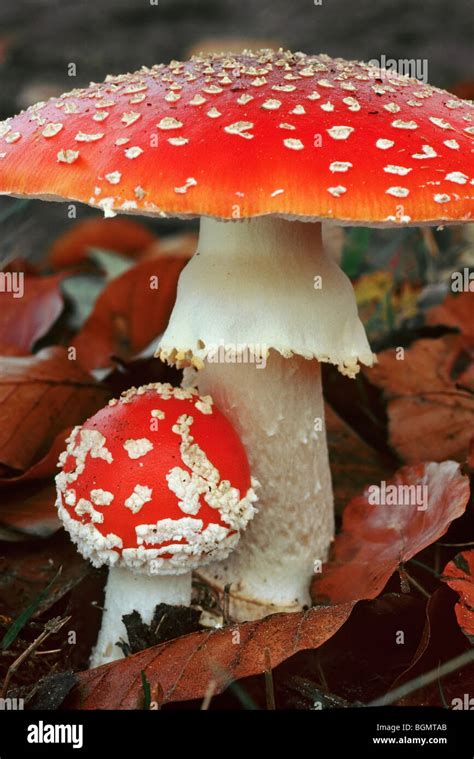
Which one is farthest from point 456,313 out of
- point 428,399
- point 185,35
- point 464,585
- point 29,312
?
point 185,35

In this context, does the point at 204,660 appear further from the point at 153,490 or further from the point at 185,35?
the point at 185,35

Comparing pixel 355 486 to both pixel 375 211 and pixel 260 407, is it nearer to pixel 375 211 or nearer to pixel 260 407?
pixel 260 407

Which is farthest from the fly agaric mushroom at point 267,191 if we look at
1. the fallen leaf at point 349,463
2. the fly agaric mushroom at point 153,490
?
the fallen leaf at point 349,463

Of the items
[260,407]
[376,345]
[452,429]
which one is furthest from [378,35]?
[260,407]

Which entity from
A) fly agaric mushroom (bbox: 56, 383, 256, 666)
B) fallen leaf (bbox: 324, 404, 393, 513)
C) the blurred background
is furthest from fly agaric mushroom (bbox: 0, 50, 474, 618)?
the blurred background

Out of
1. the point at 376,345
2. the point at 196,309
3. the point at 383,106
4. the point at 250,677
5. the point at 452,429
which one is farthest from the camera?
the point at 376,345

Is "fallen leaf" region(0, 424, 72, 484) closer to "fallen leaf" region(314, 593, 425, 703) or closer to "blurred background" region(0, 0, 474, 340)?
"fallen leaf" region(314, 593, 425, 703)
